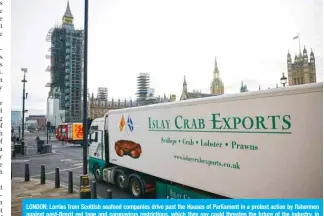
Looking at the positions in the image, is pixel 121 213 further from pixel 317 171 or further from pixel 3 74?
pixel 3 74

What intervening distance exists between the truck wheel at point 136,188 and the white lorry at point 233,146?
4 cm

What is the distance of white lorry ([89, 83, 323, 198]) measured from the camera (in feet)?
14.1

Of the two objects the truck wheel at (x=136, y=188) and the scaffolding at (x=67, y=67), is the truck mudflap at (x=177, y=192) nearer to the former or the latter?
the truck wheel at (x=136, y=188)

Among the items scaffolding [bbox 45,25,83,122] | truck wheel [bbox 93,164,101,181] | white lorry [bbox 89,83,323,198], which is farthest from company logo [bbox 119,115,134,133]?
scaffolding [bbox 45,25,83,122]

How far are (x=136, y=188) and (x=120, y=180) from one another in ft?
3.97

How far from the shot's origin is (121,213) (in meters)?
4.85

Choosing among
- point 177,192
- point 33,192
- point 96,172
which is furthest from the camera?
point 96,172

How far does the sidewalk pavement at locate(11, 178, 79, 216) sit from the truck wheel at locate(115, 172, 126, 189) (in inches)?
64.1

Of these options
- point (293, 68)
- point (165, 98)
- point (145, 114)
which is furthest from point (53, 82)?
point (145, 114)

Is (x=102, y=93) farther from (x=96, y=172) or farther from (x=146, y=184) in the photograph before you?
(x=146, y=184)

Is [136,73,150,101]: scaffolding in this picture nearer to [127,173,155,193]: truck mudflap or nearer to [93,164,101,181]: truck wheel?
[93,164,101,181]: truck wheel

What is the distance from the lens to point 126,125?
30.5 ft

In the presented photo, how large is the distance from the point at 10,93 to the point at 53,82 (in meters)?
90.6
